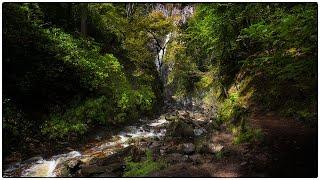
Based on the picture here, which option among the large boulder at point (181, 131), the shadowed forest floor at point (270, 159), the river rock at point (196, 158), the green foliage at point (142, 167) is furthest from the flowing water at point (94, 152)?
the shadowed forest floor at point (270, 159)

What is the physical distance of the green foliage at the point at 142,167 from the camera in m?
8.21

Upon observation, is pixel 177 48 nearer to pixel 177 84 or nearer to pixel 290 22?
pixel 177 84

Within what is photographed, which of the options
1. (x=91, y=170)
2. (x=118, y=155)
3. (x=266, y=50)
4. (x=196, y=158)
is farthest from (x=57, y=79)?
(x=266, y=50)

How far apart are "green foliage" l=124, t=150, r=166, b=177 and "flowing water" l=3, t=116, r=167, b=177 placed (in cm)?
198

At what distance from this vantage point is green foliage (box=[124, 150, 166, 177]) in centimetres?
821

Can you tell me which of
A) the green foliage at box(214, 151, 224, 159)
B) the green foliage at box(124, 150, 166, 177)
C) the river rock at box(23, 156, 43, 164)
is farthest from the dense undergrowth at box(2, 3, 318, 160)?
the green foliage at box(124, 150, 166, 177)

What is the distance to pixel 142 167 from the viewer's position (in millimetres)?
8656

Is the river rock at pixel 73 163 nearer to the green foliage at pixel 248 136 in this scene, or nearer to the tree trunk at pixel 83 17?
the green foliage at pixel 248 136

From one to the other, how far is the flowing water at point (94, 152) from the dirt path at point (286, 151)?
4.85 m

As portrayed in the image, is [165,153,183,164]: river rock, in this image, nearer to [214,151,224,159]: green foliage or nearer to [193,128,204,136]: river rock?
[214,151,224,159]: green foliage

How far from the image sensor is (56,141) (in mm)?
11258

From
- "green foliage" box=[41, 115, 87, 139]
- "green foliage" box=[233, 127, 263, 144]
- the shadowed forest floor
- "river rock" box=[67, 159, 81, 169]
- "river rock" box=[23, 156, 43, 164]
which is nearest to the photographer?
the shadowed forest floor

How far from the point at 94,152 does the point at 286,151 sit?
6011 mm

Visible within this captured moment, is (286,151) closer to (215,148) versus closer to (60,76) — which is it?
(215,148)
